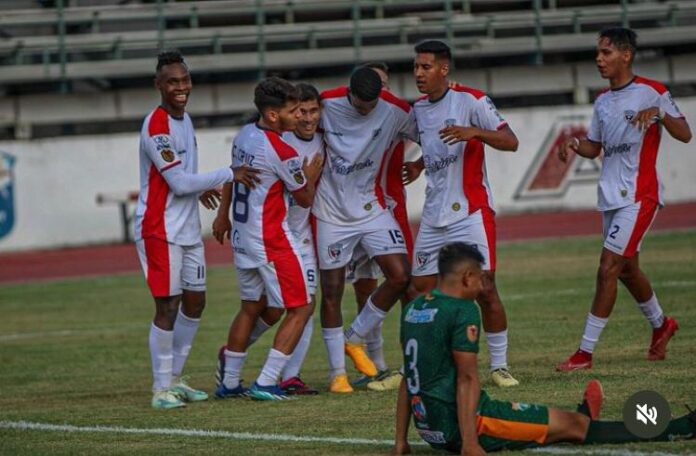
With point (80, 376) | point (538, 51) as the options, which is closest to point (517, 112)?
point (538, 51)

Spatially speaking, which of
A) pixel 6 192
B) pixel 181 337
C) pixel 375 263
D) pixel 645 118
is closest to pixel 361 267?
pixel 375 263

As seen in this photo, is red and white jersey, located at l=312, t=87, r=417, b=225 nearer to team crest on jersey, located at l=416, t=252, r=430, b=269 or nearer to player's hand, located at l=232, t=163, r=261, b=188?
team crest on jersey, located at l=416, t=252, r=430, b=269

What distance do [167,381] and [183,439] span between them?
1.82 metres

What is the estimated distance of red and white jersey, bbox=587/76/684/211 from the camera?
426 inches

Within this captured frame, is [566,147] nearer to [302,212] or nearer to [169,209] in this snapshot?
[302,212]

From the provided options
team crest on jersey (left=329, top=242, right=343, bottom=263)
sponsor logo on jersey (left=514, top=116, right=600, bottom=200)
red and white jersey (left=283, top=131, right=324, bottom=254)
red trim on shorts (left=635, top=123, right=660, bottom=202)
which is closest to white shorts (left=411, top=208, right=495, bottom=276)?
team crest on jersey (left=329, top=242, right=343, bottom=263)

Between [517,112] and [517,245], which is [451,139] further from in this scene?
[517,112]

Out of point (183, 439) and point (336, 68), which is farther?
point (336, 68)

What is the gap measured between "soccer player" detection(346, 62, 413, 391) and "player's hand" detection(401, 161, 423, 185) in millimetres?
104

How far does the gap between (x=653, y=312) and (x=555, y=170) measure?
21.1 metres

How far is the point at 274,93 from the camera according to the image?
10.1m

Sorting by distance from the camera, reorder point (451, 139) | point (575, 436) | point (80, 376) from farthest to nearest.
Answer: point (80, 376) < point (451, 139) < point (575, 436)

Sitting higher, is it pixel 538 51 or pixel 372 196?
pixel 538 51

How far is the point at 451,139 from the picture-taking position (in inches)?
386
